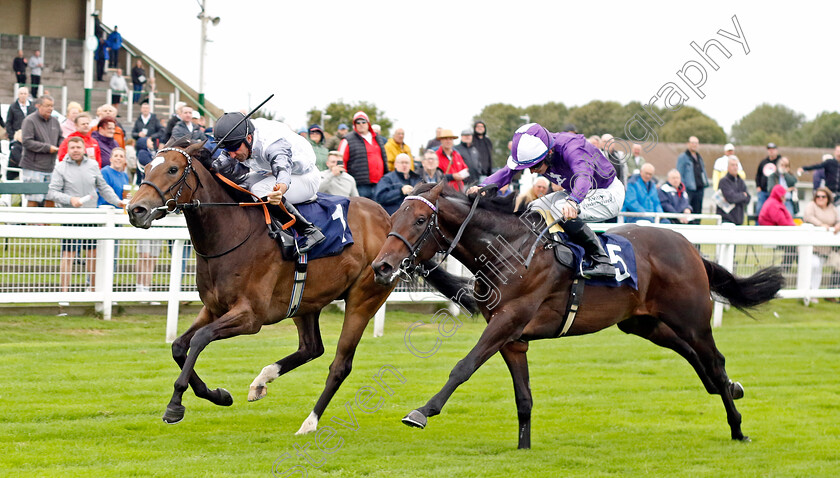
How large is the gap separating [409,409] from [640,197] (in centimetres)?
644

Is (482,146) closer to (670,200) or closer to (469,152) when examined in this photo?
(469,152)

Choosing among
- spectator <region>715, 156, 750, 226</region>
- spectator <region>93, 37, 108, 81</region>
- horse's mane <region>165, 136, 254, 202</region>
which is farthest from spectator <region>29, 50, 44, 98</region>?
horse's mane <region>165, 136, 254, 202</region>

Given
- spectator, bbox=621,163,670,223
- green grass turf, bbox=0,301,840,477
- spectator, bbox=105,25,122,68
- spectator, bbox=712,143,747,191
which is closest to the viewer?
green grass turf, bbox=0,301,840,477

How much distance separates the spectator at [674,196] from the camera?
12.8 meters

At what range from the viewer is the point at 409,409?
21.2 feet

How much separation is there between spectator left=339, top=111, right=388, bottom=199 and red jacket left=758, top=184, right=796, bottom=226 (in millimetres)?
5414

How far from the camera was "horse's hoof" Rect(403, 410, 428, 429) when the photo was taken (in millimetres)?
4602

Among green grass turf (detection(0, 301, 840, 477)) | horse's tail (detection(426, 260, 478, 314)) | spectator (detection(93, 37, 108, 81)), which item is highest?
spectator (detection(93, 37, 108, 81))

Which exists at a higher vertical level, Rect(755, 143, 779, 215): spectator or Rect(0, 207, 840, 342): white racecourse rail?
Rect(755, 143, 779, 215): spectator

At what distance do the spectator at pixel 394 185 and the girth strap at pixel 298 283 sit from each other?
3799mm

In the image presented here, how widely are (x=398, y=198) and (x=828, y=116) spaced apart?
219ft

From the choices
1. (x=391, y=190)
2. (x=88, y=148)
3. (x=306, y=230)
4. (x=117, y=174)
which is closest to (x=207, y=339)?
(x=306, y=230)

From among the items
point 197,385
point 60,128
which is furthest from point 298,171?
point 60,128

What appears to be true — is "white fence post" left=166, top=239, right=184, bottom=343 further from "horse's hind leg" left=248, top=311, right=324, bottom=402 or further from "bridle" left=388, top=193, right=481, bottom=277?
"bridle" left=388, top=193, right=481, bottom=277
